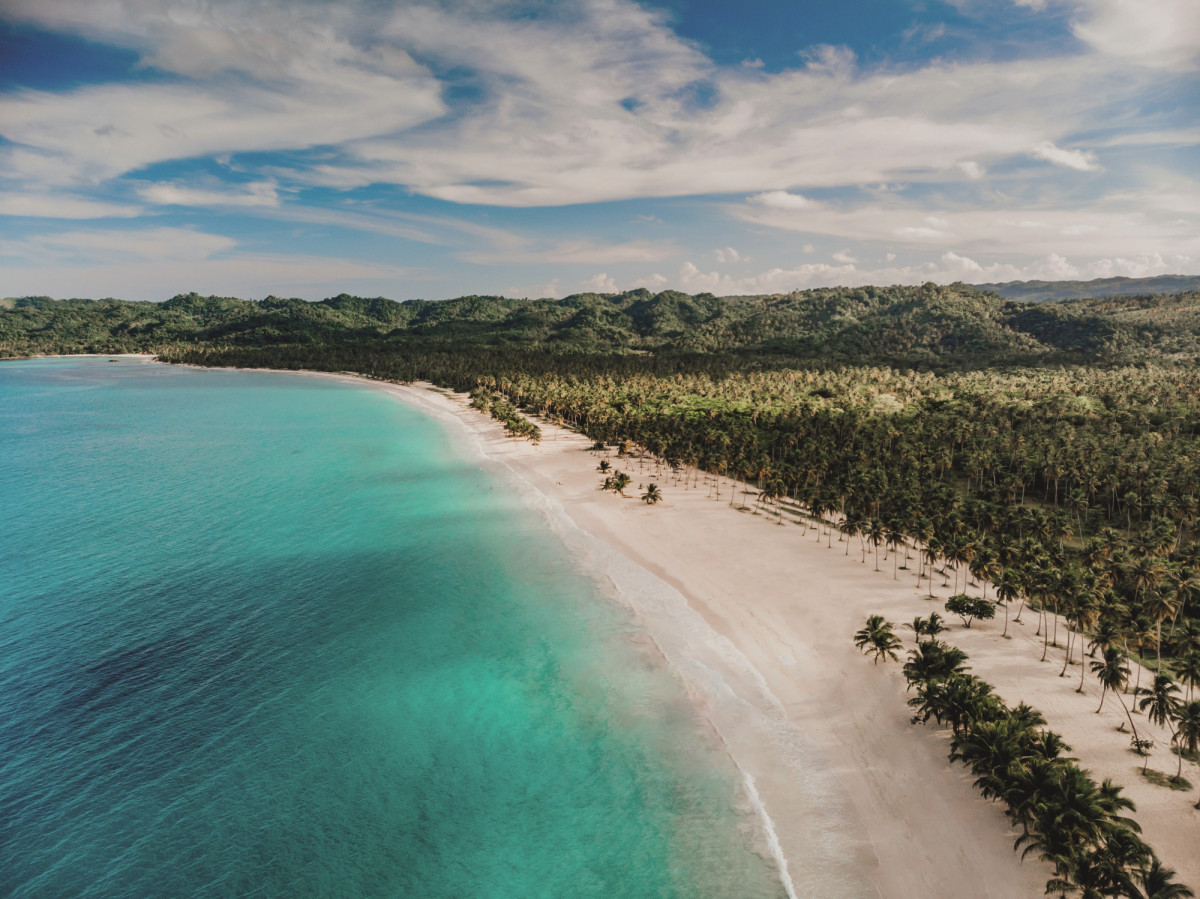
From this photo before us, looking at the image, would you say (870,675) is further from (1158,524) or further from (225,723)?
(1158,524)

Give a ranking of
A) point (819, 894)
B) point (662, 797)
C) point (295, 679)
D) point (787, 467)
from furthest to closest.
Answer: point (787, 467), point (295, 679), point (662, 797), point (819, 894)

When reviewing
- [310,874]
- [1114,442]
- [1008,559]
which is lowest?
[310,874]

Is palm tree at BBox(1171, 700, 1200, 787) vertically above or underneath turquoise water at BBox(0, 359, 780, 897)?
above

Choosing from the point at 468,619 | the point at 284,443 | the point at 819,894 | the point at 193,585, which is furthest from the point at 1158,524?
the point at 284,443

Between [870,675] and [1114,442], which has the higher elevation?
[1114,442]

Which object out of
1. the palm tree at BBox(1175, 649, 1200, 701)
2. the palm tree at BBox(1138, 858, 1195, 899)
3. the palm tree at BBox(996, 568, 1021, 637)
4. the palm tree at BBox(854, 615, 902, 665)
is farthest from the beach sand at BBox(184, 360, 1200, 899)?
the palm tree at BBox(1138, 858, 1195, 899)

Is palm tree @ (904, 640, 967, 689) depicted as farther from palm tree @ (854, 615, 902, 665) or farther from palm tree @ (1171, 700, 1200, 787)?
palm tree @ (1171, 700, 1200, 787)

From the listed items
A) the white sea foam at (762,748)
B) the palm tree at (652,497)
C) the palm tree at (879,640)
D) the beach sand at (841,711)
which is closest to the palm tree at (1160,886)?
the beach sand at (841,711)

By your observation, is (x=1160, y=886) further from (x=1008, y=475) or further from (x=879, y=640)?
(x=1008, y=475)
